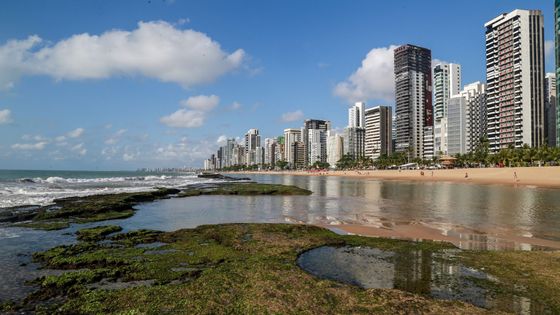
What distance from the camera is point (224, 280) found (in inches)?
410

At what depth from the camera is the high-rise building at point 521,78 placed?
152 metres

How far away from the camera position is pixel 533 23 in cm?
15250

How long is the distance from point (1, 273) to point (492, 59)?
19824 cm

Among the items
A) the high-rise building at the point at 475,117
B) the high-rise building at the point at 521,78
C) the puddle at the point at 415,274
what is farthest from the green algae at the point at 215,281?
the high-rise building at the point at 475,117

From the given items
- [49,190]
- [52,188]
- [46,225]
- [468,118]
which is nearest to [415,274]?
[46,225]

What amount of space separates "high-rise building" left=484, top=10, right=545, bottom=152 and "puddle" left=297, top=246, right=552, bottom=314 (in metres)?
168

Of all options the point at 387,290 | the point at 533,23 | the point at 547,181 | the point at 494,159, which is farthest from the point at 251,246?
the point at 533,23

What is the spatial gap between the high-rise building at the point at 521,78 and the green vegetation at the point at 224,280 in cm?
16754

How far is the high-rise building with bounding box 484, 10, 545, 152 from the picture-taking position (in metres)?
152

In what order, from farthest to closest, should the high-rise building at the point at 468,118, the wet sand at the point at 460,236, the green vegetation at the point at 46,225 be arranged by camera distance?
the high-rise building at the point at 468,118, the green vegetation at the point at 46,225, the wet sand at the point at 460,236

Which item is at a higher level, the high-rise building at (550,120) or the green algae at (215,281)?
the high-rise building at (550,120)

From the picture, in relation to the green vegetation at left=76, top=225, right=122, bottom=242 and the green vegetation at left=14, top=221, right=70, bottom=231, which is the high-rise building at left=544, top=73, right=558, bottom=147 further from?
the green vegetation at left=14, top=221, right=70, bottom=231

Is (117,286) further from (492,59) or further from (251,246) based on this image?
(492,59)

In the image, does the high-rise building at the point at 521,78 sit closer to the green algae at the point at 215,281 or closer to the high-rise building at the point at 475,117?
the high-rise building at the point at 475,117
